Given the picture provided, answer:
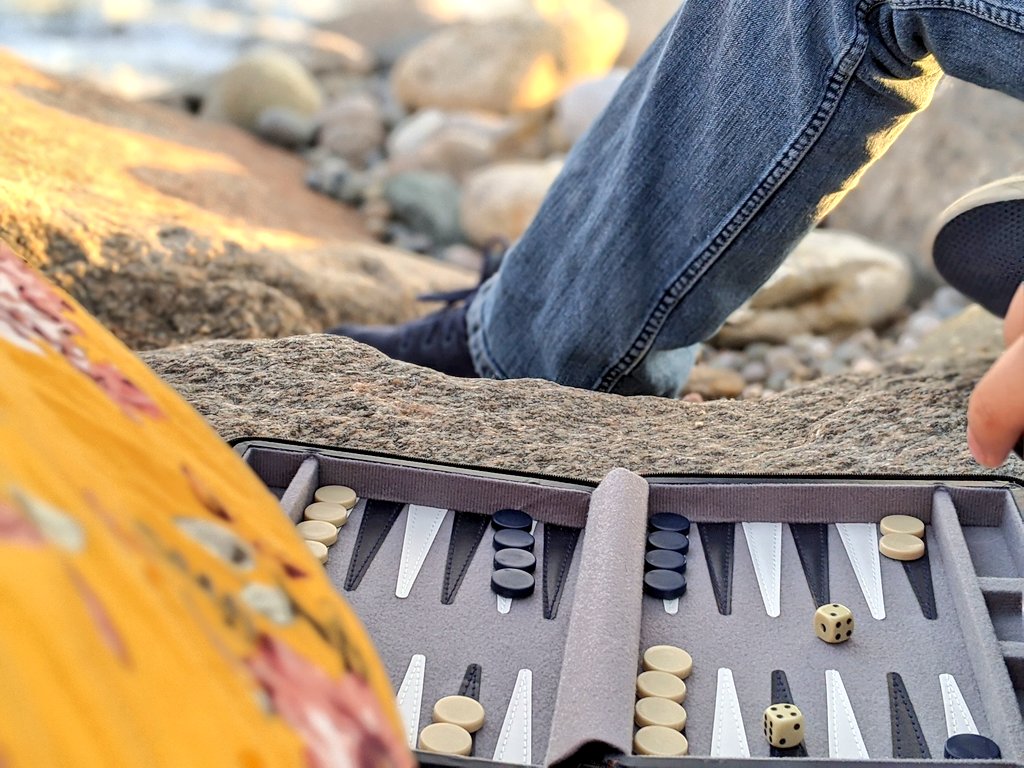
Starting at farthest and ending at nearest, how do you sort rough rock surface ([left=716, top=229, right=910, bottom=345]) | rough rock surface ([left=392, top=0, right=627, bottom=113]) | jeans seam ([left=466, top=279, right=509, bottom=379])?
rough rock surface ([left=392, top=0, right=627, bottom=113])
rough rock surface ([left=716, top=229, right=910, bottom=345])
jeans seam ([left=466, top=279, right=509, bottom=379])

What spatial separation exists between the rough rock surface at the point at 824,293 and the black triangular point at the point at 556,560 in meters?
2.32

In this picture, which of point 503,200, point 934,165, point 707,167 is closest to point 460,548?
point 707,167

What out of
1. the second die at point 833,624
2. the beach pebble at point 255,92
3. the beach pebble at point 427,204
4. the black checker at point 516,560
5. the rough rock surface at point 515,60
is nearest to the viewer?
the second die at point 833,624

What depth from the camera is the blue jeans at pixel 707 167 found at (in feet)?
4.68

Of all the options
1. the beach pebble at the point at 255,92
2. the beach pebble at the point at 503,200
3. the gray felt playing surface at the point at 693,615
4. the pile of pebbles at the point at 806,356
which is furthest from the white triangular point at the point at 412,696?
the beach pebble at the point at 255,92

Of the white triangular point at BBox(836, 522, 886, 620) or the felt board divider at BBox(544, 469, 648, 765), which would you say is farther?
the white triangular point at BBox(836, 522, 886, 620)

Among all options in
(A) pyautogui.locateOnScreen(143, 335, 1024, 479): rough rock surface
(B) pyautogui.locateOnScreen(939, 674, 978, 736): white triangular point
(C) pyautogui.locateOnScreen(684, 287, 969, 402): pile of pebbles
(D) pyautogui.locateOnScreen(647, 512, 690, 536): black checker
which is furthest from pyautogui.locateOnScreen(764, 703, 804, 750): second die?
(C) pyautogui.locateOnScreen(684, 287, 969, 402): pile of pebbles

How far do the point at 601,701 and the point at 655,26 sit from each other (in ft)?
22.7

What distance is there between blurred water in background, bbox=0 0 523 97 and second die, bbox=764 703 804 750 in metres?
9.03

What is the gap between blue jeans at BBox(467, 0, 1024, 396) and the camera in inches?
56.2

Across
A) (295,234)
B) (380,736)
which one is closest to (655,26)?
(295,234)

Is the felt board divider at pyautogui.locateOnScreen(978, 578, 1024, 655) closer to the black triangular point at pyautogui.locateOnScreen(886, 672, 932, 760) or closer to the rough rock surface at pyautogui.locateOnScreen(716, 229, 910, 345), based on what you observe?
the black triangular point at pyautogui.locateOnScreen(886, 672, 932, 760)

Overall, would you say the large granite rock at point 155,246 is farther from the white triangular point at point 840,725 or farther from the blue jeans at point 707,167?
the white triangular point at point 840,725

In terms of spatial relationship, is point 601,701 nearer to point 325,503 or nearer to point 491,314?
point 325,503
